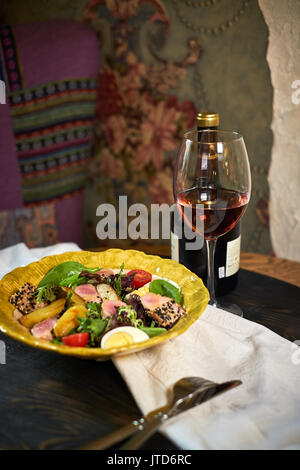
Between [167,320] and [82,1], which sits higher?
[82,1]

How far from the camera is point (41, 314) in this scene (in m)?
0.77

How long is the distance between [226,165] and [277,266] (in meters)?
0.47

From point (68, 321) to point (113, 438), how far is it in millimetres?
205

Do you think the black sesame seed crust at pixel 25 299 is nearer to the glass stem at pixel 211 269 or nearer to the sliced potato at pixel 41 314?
the sliced potato at pixel 41 314

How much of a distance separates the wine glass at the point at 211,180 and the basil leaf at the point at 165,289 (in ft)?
0.41

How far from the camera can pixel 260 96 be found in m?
1.57

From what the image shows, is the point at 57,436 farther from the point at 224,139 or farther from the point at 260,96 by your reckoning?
the point at 260,96

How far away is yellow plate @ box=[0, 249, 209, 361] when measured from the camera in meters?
0.68

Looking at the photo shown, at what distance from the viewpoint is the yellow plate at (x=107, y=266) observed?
0.68 m

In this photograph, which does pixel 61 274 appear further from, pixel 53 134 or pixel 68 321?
pixel 53 134

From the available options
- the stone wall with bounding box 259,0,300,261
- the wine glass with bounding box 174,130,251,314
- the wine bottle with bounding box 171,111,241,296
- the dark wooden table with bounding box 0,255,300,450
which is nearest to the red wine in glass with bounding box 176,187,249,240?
the wine glass with bounding box 174,130,251,314

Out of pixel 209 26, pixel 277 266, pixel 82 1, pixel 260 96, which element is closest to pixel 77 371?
pixel 277 266

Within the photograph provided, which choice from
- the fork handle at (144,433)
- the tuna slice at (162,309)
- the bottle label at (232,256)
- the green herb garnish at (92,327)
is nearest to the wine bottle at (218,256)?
the bottle label at (232,256)

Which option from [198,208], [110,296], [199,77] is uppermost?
[199,77]
